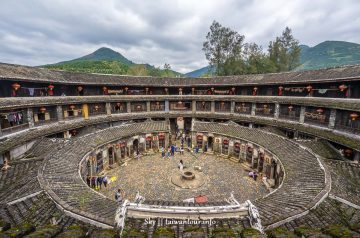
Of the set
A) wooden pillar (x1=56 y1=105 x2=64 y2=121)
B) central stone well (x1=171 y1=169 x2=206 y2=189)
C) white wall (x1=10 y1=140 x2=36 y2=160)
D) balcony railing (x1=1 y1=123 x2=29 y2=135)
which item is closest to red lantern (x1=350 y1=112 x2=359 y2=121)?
central stone well (x1=171 y1=169 x2=206 y2=189)

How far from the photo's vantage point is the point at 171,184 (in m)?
22.8

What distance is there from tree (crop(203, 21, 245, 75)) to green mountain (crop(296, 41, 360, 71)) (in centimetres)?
11071

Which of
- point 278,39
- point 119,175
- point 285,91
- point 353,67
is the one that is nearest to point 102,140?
point 119,175

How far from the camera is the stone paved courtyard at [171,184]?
20.7m

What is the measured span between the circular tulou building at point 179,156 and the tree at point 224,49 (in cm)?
1368

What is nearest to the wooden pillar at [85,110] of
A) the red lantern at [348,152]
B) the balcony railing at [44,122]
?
the balcony railing at [44,122]

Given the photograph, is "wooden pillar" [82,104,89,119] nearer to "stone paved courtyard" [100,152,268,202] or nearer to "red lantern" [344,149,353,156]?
"stone paved courtyard" [100,152,268,202]

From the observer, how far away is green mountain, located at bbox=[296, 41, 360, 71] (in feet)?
467

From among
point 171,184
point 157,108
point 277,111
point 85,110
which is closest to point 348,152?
point 277,111

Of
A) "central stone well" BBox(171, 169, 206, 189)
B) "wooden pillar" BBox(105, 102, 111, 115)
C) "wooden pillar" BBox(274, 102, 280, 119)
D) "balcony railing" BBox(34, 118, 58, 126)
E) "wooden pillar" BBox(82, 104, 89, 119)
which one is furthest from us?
"wooden pillar" BBox(105, 102, 111, 115)

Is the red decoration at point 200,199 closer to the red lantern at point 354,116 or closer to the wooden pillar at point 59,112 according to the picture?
the red lantern at point 354,116

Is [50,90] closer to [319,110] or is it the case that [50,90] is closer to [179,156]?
[179,156]

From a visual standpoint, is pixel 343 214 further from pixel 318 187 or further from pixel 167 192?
pixel 167 192

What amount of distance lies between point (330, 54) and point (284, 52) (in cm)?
15165
